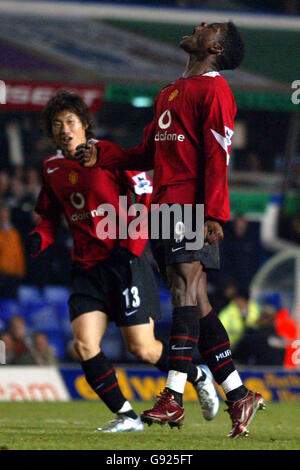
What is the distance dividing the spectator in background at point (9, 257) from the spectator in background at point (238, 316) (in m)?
2.52

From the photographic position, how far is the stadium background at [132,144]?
12.0 meters

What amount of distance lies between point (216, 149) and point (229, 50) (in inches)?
24.9

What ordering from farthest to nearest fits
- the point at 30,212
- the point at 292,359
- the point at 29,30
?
1. the point at 29,30
2. the point at 30,212
3. the point at 292,359

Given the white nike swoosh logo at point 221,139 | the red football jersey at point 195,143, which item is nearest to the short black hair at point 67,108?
the red football jersey at point 195,143

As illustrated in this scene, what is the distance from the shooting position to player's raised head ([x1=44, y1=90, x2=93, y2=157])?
6637 mm

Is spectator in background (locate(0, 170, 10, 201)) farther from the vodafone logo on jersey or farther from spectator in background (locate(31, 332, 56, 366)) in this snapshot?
the vodafone logo on jersey

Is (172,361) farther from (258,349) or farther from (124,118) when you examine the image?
(124,118)

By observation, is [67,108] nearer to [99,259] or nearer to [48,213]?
[48,213]

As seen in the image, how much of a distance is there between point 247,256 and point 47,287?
111 inches

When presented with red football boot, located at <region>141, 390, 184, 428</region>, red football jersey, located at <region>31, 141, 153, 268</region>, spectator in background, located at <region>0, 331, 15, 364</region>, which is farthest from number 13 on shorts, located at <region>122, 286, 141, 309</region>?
spectator in background, located at <region>0, 331, 15, 364</region>

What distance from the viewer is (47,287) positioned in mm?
13109

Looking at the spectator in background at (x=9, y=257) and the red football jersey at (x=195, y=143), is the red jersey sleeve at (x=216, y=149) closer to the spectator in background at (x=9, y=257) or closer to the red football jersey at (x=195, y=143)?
the red football jersey at (x=195, y=143)

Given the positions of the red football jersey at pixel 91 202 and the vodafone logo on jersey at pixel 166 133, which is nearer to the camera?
the vodafone logo on jersey at pixel 166 133

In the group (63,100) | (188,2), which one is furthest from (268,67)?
(63,100)
